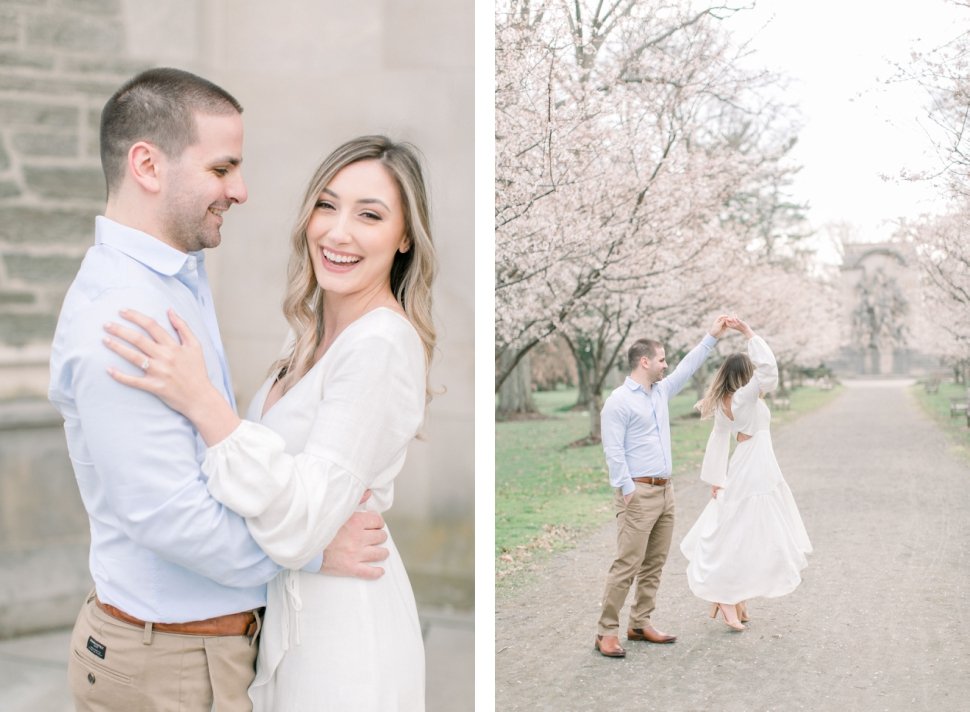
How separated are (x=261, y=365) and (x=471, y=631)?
5.24ft

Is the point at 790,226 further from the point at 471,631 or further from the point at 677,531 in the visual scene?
the point at 471,631

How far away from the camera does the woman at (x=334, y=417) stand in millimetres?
1829

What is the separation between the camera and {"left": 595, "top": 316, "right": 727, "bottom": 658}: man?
3.27 metres

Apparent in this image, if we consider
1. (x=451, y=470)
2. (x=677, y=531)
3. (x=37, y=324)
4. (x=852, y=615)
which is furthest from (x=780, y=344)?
(x=37, y=324)

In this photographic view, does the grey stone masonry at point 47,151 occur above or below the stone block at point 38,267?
above

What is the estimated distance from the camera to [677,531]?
10.7 feet

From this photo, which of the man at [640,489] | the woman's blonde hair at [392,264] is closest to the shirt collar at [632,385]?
the man at [640,489]

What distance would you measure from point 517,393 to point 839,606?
52.8 inches

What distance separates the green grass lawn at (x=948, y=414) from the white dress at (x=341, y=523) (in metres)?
1.92

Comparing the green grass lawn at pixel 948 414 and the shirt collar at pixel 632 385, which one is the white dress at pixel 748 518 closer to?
the shirt collar at pixel 632 385

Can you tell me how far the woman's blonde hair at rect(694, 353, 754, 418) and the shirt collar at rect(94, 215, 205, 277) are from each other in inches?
74.9

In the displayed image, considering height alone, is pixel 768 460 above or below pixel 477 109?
below

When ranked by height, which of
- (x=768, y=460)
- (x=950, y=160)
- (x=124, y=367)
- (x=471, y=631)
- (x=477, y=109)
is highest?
(x=477, y=109)

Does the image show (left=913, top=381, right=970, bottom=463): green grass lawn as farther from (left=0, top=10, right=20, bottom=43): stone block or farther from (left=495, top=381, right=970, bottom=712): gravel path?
(left=0, top=10, right=20, bottom=43): stone block
